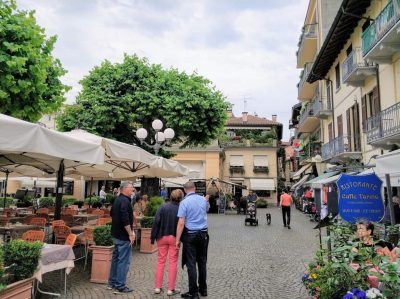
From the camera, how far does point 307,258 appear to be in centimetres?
1028

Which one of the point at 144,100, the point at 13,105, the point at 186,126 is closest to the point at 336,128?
the point at 186,126

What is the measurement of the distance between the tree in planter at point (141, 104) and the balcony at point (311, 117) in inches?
352

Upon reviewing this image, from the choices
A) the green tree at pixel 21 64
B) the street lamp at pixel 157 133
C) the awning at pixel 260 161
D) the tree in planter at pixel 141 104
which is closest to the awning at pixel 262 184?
the awning at pixel 260 161

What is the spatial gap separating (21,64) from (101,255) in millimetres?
5280

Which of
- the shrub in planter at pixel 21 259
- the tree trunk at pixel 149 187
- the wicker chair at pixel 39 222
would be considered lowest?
the shrub in planter at pixel 21 259

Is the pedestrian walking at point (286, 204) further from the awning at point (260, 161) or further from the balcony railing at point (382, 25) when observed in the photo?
the awning at point (260, 161)

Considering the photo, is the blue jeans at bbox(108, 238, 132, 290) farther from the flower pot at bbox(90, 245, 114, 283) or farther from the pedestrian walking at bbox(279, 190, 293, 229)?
the pedestrian walking at bbox(279, 190, 293, 229)

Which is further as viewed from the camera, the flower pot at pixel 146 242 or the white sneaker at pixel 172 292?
the flower pot at pixel 146 242

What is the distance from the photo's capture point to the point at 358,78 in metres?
17.2

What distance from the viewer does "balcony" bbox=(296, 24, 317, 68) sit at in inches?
1111

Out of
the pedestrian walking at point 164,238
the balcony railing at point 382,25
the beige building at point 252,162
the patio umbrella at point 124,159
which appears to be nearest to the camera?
the pedestrian walking at point 164,238

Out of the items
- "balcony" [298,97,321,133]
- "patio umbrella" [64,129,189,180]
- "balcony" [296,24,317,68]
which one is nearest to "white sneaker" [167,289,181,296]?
"patio umbrella" [64,129,189,180]

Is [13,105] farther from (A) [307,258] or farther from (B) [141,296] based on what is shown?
(A) [307,258]

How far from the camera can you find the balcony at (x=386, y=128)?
13.0m
